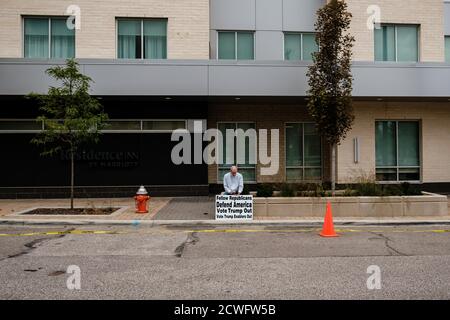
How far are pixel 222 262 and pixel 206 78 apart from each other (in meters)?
9.18

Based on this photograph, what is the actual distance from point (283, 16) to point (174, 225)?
427 inches

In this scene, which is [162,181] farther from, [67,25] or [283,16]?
[283,16]

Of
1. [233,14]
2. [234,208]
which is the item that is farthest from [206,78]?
[234,208]

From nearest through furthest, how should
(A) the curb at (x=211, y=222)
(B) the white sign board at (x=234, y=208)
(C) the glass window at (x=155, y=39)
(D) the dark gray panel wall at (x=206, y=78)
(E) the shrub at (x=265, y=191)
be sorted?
(A) the curb at (x=211, y=222), (B) the white sign board at (x=234, y=208), (E) the shrub at (x=265, y=191), (D) the dark gray panel wall at (x=206, y=78), (C) the glass window at (x=155, y=39)

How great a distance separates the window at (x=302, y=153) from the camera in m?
18.2

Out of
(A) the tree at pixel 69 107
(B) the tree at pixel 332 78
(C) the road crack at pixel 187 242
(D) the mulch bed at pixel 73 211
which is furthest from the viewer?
(B) the tree at pixel 332 78

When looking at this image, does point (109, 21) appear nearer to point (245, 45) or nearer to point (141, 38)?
point (141, 38)

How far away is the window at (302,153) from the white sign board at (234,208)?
679 centimetres

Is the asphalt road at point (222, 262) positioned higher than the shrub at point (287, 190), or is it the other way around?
the shrub at point (287, 190)

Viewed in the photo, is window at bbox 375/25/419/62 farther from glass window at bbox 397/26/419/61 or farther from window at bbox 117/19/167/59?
window at bbox 117/19/167/59

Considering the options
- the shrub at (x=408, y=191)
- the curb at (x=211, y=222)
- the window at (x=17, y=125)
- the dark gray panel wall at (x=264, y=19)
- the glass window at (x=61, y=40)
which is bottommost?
the curb at (x=211, y=222)

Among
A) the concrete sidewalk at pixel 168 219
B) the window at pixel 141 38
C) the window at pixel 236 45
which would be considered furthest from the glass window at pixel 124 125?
the window at pixel 236 45

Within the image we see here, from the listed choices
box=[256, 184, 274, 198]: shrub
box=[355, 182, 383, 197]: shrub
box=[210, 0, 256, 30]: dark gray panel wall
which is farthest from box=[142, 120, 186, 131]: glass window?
box=[355, 182, 383, 197]: shrub

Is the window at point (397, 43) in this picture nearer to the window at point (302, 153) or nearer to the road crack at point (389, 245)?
the window at point (302, 153)
